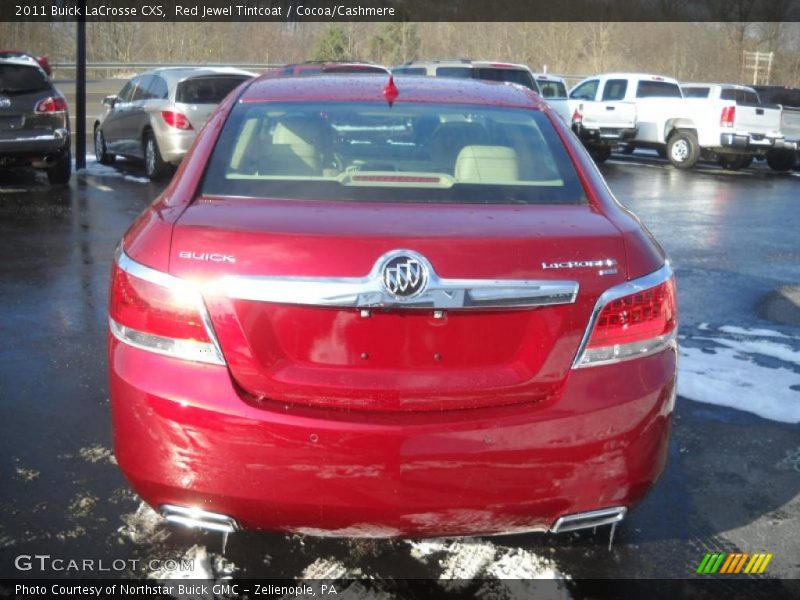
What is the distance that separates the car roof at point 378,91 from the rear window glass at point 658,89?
18340 mm

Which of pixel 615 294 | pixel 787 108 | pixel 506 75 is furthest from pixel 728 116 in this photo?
pixel 615 294

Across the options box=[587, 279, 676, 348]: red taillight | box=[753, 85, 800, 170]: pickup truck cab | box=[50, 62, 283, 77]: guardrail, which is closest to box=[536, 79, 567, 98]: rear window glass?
box=[753, 85, 800, 170]: pickup truck cab

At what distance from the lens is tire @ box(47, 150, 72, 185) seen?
13.0 m

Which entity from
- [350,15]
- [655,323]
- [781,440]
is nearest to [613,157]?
[781,440]

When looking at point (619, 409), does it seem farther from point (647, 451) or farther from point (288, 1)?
point (288, 1)

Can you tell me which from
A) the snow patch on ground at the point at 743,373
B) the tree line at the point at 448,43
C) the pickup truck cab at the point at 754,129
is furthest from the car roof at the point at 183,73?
the tree line at the point at 448,43

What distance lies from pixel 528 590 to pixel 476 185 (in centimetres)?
136

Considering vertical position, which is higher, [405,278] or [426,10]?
[426,10]

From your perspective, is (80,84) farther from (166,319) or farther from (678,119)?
(166,319)

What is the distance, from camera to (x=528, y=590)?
127 inches

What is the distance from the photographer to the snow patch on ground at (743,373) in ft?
16.6

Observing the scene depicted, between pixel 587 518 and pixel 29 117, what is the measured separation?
1107 centimetres

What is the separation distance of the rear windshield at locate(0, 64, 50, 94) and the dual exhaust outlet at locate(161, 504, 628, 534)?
1057 cm

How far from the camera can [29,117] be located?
12.3m
